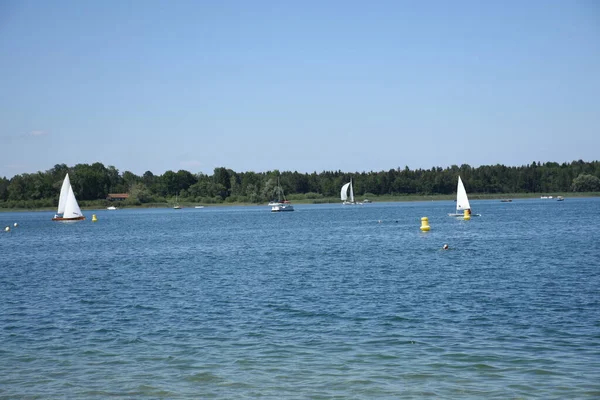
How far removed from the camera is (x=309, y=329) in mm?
20109

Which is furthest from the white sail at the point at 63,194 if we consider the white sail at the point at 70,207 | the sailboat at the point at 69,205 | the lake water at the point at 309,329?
the lake water at the point at 309,329

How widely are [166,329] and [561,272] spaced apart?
Result: 67.2 feet

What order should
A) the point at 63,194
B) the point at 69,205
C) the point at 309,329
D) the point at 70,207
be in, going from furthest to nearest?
the point at 70,207 < the point at 69,205 < the point at 63,194 < the point at 309,329

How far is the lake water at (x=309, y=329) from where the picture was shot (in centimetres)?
1456

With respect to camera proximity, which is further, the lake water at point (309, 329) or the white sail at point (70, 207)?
the white sail at point (70, 207)

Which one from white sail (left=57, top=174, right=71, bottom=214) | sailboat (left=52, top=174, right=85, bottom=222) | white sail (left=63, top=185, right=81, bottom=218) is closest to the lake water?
white sail (left=57, top=174, right=71, bottom=214)

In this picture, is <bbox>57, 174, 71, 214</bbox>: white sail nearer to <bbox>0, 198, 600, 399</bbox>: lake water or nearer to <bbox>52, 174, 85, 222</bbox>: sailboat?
<bbox>52, 174, 85, 222</bbox>: sailboat

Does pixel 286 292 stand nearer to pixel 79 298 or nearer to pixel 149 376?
pixel 79 298

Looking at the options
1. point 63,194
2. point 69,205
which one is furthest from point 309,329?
point 63,194

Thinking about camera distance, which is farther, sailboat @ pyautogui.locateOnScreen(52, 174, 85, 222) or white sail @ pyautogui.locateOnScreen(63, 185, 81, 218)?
white sail @ pyautogui.locateOnScreen(63, 185, 81, 218)

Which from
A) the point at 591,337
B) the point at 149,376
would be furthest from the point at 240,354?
the point at 591,337

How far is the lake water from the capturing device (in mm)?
14562

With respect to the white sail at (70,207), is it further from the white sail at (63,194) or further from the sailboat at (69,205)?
the white sail at (63,194)

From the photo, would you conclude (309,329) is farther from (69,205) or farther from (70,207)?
(70,207)
